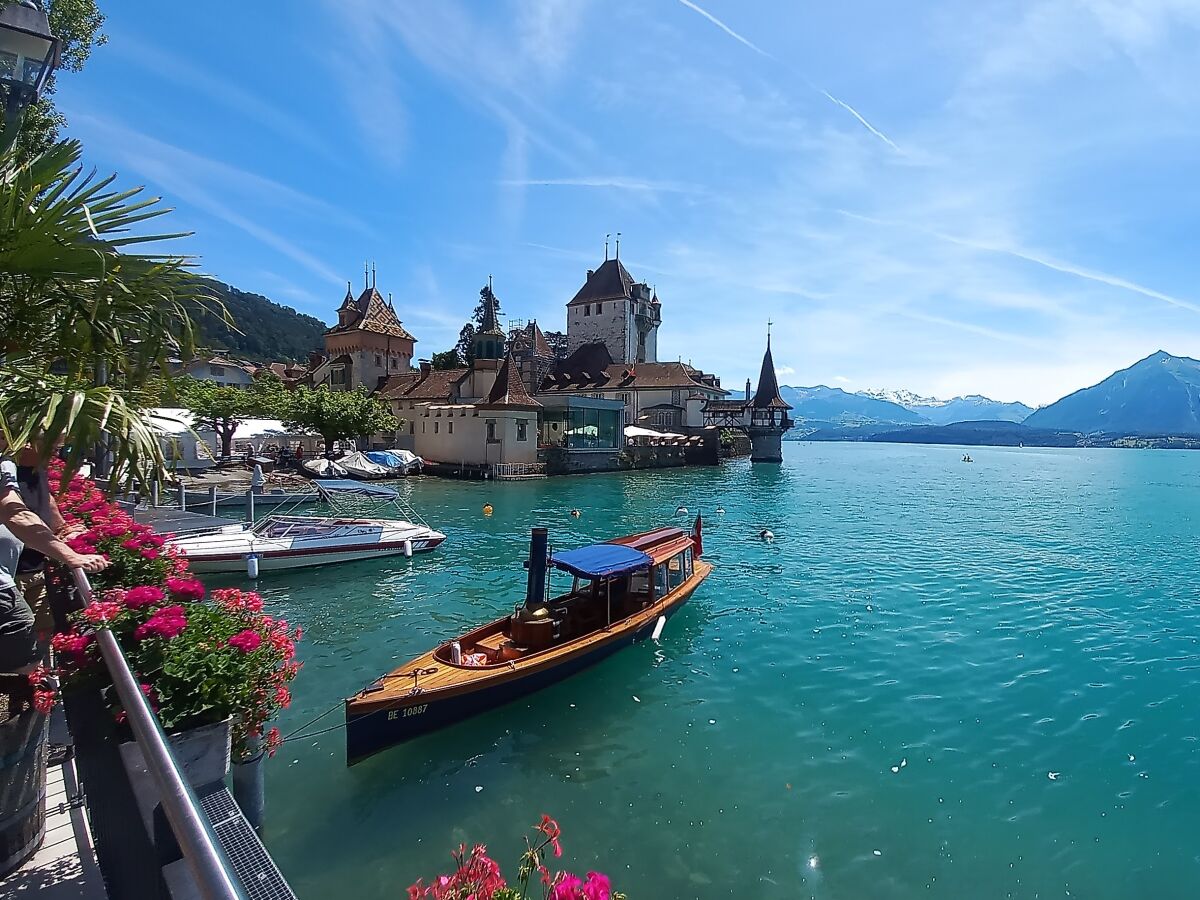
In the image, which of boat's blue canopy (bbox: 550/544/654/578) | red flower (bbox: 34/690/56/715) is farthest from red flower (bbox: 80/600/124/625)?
boat's blue canopy (bbox: 550/544/654/578)

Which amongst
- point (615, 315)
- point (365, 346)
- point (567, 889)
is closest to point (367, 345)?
point (365, 346)

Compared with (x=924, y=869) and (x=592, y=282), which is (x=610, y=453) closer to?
(x=592, y=282)

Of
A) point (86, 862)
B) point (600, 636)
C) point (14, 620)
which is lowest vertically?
point (600, 636)

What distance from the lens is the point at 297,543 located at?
72.8 feet

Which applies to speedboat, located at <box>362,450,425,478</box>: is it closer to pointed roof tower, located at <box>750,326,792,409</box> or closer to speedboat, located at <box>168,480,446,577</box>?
speedboat, located at <box>168,480,446,577</box>

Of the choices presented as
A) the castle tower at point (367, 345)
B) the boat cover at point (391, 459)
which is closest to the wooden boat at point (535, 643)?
the boat cover at point (391, 459)

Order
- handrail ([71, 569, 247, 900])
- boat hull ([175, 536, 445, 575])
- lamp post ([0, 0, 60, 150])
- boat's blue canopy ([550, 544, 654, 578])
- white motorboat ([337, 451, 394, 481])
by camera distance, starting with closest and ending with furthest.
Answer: handrail ([71, 569, 247, 900])
lamp post ([0, 0, 60, 150])
boat's blue canopy ([550, 544, 654, 578])
boat hull ([175, 536, 445, 575])
white motorboat ([337, 451, 394, 481])

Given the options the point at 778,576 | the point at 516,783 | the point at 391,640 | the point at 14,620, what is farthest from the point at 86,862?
the point at 778,576

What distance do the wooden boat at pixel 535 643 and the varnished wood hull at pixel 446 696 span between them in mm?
16

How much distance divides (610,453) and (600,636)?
51.9m

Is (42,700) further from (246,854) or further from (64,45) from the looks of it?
(64,45)

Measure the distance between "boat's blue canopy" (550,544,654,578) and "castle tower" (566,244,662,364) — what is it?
79.5 m

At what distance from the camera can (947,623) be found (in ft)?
61.1

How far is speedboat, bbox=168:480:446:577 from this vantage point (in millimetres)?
20828
